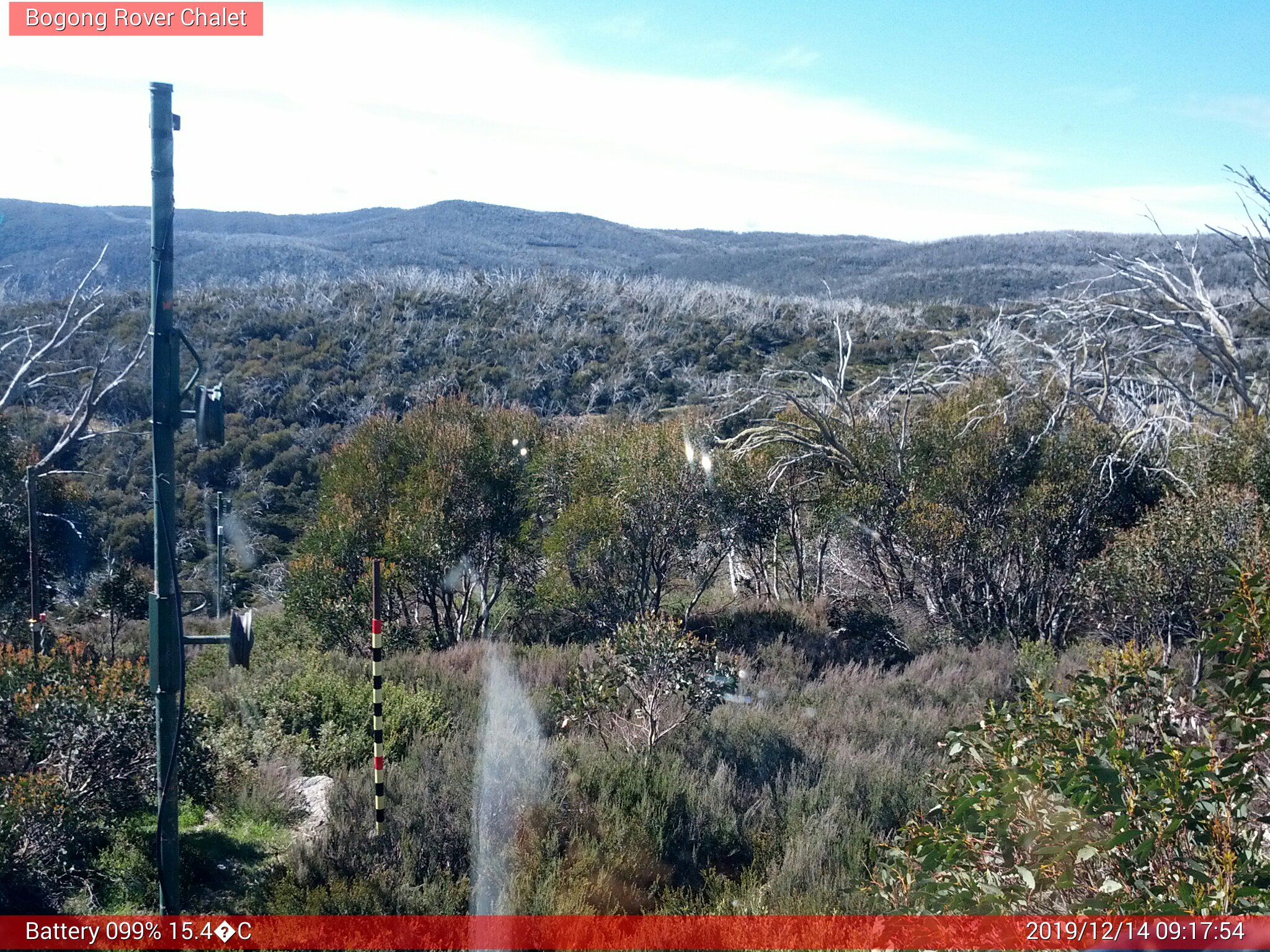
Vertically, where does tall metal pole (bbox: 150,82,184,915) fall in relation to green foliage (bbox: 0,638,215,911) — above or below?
above

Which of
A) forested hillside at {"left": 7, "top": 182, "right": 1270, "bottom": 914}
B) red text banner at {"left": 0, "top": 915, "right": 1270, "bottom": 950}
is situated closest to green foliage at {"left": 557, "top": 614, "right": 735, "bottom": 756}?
forested hillside at {"left": 7, "top": 182, "right": 1270, "bottom": 914}

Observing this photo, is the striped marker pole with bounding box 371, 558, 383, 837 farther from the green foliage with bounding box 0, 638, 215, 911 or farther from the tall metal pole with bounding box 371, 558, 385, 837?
the green foliage with bounding box 0, 638, 215, 911

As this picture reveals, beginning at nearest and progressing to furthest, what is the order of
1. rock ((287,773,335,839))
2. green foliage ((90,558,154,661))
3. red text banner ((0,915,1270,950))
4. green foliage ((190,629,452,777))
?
red text banner ((0,915,1270,950)) → rock ((287,773,335,839)) → green foliage ((190,629,452,777)) → green foliage ((90,558,154,661))

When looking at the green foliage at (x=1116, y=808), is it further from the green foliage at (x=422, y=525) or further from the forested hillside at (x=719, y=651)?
the green foliage at (x=422, y=525)

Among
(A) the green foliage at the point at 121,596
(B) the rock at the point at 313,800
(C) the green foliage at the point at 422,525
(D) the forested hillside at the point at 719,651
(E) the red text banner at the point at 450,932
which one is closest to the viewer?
(D) the forested hillside at the point at 719,651

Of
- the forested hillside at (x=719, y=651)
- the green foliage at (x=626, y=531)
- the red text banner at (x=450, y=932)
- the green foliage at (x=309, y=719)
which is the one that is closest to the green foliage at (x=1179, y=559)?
the forested hillside at (x=719, y=651)

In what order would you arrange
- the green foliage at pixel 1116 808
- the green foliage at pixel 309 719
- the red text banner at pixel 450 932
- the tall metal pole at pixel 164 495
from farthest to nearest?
1. the green foliage at pixel 309 719
2. the red text banner at pixel 450 932
3. the tall metal pole at pixel 164 495
4. the green foliage at pixel 1116 808
